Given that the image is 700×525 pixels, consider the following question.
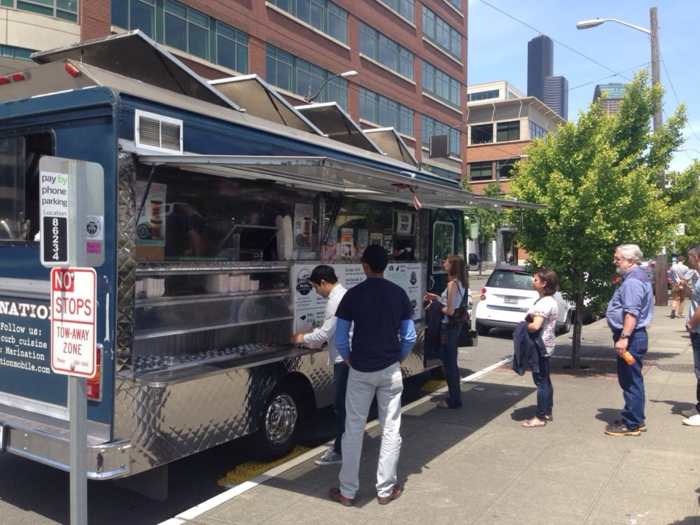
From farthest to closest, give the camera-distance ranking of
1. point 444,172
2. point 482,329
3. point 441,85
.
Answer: point 444,172 → point 441,85 → point 482,329

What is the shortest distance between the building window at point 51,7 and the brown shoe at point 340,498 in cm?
1721

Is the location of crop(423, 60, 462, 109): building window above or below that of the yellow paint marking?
above

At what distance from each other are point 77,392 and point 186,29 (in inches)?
834

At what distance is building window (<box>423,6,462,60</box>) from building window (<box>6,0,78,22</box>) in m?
26.1

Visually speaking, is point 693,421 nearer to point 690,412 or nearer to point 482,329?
point 690,412

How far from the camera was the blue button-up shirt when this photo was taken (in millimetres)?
6002

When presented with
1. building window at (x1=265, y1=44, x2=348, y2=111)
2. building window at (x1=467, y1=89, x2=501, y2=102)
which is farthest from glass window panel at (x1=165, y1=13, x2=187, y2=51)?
building window at (x1=467, y1=89, x2=501, y2=102)

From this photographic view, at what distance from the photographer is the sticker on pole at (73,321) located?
3193 mm

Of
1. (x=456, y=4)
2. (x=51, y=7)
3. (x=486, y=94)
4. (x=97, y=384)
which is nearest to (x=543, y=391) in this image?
(x=97, y=384)

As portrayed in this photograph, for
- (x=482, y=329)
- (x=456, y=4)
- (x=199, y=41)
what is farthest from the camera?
(x=456, y=4)

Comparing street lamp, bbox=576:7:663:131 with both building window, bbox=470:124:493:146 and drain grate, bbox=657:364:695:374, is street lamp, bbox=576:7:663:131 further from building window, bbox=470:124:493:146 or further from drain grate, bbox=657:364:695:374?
building window, bbox=470:124:493:146

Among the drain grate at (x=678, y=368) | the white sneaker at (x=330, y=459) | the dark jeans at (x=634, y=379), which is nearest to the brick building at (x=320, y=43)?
the white sneaker at (x=330, y=459)

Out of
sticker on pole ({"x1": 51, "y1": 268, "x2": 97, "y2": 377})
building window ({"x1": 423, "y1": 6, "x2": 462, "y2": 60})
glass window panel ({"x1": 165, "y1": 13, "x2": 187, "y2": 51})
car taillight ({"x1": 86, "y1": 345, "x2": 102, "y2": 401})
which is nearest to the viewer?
sticker on pole ({"x1": 51, "y1": 268, "x2": 97, "y2": 377})

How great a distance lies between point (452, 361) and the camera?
7.39 m
